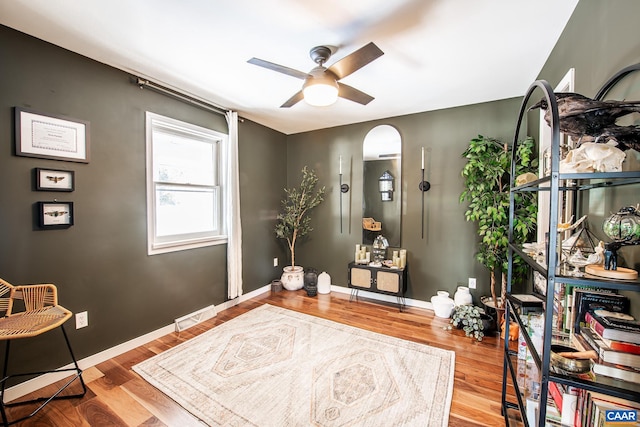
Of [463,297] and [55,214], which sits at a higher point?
[55,214]

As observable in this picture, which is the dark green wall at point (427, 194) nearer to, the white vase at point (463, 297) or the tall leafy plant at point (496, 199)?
the white vase at point (463, 297)

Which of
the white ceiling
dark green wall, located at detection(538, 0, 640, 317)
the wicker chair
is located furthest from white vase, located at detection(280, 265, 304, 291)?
dark green wall, located at detection(538, 0, 640, 317)

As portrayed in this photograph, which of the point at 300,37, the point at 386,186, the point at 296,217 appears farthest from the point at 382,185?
the point at 300,37

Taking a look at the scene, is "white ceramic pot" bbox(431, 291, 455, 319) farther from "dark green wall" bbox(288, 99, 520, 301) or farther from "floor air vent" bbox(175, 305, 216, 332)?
"floor air vent" bbox(175, 305, 216, 332)

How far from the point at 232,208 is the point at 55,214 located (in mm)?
1577

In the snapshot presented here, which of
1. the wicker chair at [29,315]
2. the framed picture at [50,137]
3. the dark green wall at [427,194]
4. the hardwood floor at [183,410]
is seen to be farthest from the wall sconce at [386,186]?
the wicker chair at [29,315]

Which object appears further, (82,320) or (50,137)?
(82,320)

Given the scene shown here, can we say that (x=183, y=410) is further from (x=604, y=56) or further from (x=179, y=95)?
(x=604, y=56)

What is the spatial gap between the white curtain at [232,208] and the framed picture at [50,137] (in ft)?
4.52

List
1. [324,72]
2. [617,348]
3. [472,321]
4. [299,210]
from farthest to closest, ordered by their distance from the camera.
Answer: [299,210], [472,321], [324,72], [617,348]

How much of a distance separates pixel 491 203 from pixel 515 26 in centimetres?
156

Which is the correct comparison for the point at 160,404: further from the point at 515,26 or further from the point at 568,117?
the point at 515,26

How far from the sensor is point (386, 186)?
3.52m

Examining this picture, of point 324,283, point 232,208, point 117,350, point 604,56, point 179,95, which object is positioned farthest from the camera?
point 324,283
